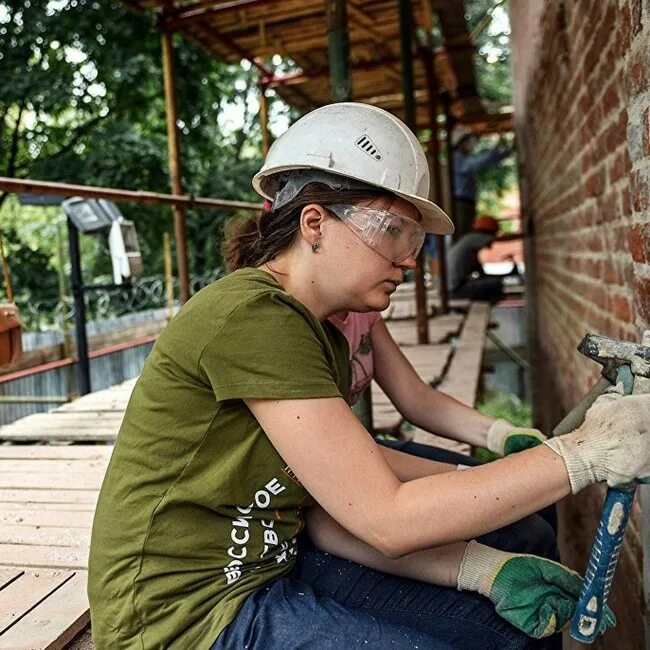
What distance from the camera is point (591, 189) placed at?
3.04m

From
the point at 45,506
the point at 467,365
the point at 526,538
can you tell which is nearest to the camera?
the point at 526,538

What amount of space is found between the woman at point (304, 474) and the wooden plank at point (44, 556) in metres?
0.69

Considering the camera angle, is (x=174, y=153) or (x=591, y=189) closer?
(x=591, y=189)

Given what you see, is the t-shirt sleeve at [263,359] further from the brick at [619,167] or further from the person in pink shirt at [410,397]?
the brick at [619,167]

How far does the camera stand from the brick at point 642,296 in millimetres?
1919

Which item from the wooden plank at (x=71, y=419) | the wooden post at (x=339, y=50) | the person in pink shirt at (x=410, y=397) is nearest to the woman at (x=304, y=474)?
the person in pink shirt at (x=410, y=397)

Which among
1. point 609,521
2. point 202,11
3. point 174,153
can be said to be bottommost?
point 609,521

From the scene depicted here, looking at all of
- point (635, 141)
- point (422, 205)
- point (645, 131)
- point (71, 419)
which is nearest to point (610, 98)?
point (635, 141)

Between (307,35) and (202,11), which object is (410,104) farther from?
(202,11)

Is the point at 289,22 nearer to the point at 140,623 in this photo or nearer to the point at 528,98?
the point at 528,98

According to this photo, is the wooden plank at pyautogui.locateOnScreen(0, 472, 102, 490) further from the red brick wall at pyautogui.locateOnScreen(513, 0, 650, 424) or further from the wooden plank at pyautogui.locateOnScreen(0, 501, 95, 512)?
the red brick wall at pyautogui.locateOnScreen(513, 0, 650, 424)

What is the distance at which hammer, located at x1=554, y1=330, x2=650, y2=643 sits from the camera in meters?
1.54

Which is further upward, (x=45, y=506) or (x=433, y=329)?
(x=433, y=329)

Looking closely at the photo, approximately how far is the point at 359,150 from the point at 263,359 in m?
0.54
